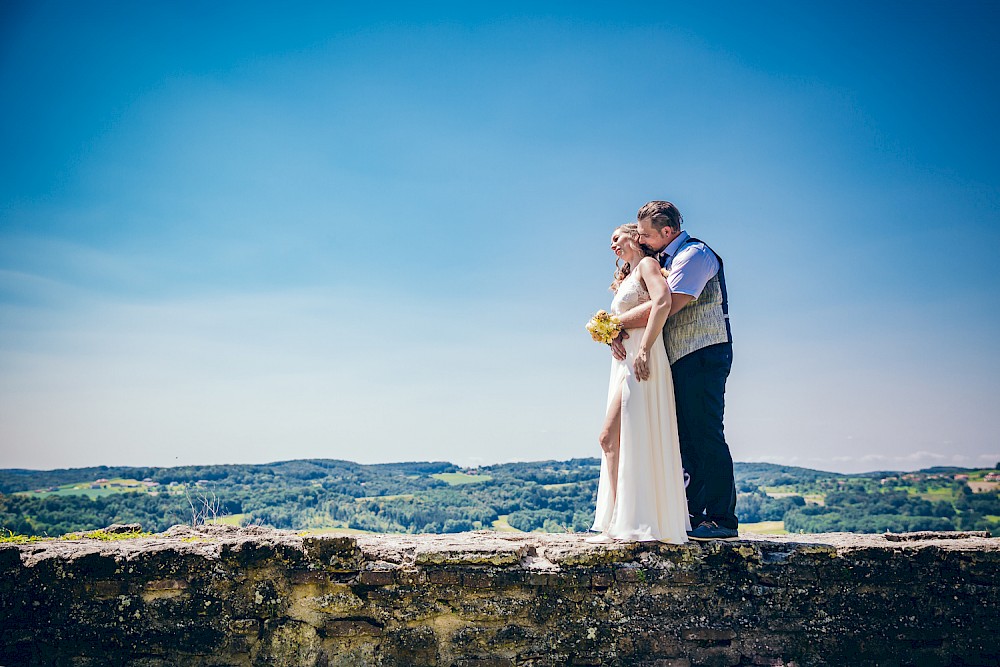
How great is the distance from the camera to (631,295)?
6.17m

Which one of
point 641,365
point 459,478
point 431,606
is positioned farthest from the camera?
point 459,478

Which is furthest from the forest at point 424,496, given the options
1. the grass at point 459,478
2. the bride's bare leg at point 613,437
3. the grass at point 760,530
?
the bride's bare leg at point 613,437

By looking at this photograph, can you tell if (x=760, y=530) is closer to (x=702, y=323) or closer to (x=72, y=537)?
(x=702, y=323)

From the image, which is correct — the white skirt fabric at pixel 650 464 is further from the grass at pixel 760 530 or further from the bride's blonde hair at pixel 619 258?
the grass at pixel 760 530

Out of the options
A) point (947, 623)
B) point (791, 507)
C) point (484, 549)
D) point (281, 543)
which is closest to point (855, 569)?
point (947, 623)

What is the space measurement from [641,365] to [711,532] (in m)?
1.67

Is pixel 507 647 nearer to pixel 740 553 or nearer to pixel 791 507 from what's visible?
pixel 740 553

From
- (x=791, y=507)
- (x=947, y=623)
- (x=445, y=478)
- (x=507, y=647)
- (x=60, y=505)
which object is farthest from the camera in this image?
(x=445, y=478)

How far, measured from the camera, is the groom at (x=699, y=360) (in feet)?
19.1

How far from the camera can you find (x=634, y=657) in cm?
545

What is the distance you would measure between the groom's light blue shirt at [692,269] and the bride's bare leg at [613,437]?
107 centimetres

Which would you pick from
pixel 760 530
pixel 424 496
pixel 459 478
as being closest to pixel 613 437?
pixel 760 530

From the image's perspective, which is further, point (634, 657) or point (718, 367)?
point (718, 367)

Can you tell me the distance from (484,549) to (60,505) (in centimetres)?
1705
